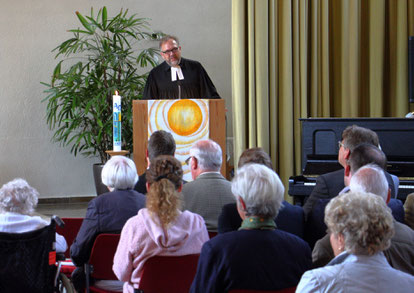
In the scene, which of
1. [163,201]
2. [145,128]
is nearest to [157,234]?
[163,201]

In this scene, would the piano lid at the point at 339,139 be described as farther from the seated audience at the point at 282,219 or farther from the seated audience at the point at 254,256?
the seated audience at the point at 254,256

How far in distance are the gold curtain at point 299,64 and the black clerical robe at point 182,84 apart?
1.21 ft

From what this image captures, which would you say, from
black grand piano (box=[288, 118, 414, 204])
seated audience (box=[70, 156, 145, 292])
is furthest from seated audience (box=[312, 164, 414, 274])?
black grand piano (box=[288, 118, 414, 204])

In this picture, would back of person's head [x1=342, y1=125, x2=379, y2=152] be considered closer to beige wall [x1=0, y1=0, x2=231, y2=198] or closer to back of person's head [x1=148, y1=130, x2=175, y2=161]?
back of person's head [x1=148, y1=130, x2=175, y2=161]

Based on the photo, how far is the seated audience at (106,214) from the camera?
116 inches

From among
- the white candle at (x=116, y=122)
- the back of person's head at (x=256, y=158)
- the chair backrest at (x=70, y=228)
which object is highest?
the white candle at (x=116, y=122)

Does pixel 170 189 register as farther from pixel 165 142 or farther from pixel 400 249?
pixel 165 142

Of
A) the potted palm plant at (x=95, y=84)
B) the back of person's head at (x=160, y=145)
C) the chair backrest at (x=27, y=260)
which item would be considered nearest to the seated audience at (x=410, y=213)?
the back of person's head at (x=160, y=145)

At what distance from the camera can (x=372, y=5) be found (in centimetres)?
594

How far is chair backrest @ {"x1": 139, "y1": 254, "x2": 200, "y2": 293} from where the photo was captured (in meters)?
2.32

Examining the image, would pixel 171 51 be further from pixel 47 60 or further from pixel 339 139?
pixel 47 60

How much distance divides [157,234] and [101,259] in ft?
1.79

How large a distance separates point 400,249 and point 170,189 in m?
0.96

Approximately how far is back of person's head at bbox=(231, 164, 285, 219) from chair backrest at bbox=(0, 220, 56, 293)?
122 centimetres
